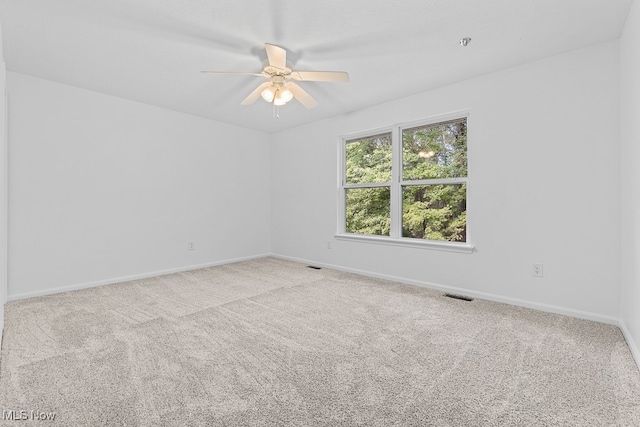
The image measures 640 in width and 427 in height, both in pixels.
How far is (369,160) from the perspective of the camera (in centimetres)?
449

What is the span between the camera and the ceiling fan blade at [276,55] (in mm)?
2222

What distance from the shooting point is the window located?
3.59 metres

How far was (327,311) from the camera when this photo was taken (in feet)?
9.54

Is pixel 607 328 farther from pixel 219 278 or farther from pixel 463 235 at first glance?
pixel 219 278

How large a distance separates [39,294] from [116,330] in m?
1.70

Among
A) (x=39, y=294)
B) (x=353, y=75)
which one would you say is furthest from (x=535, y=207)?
(x=39, y=294)

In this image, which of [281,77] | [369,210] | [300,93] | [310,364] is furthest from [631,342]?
[281,77]

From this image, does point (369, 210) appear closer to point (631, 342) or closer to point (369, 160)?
point (369, 160)

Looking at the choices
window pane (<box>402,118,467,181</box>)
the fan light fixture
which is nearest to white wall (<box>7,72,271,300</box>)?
the fan light fixture

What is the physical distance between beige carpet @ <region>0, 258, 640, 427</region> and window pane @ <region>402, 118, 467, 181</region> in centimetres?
154

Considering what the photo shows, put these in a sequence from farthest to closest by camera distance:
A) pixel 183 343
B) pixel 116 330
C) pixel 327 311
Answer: pixel 327 311 < pixel 116 330 < pixel 183 343

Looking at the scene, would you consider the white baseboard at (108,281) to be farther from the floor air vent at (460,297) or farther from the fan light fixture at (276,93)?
the floor air vent at (460,297)

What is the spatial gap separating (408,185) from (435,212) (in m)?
0.49

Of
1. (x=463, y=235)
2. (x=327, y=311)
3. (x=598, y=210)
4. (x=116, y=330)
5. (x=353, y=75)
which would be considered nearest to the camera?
(x=116, y=330)
